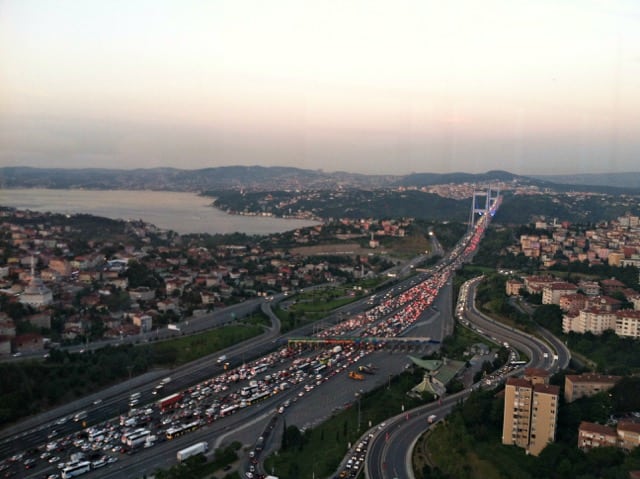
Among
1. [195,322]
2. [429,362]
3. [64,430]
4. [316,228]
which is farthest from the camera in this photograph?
[316,228]

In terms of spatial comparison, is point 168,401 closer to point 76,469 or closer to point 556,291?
point 76,469

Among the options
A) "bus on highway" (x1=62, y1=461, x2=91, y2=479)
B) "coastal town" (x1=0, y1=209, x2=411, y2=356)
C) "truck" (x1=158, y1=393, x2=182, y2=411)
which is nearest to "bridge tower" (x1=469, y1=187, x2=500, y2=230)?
"coastal town" (x1=0, y1=209, x2=411, y2=356)

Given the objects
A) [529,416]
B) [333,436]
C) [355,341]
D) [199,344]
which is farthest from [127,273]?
[529,416]

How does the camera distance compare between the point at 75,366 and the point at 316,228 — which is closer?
the point at 75,366

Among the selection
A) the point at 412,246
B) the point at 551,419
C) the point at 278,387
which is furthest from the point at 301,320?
the point at 412,246

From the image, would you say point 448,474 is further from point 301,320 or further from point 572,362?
point 301,320

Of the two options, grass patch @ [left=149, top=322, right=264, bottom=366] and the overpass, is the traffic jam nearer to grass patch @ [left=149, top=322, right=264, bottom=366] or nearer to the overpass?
the overpass
